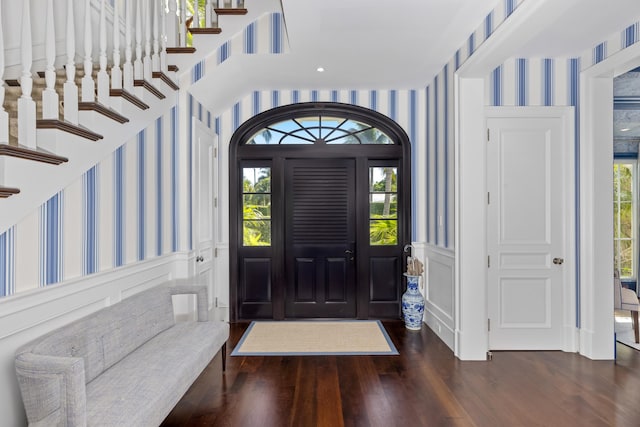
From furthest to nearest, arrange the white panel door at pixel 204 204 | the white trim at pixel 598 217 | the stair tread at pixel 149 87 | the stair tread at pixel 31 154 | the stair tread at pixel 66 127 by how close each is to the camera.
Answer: the white panel door at pixel 204 204 → the white trim at pixel 598 217 → the stair tread at pixel 149 87 → the stair tread at pixel 66 127 → the stair tread at pixel 31 154

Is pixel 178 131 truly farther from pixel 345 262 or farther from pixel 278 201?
pixel 345 262

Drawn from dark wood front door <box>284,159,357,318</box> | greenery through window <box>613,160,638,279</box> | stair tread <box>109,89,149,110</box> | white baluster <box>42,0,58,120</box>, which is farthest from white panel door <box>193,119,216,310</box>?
greenery through window <box>613,160,638,279</box>

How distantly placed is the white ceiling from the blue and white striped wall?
87 centimetres

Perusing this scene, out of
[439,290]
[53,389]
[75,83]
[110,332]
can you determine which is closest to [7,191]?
[53,389]

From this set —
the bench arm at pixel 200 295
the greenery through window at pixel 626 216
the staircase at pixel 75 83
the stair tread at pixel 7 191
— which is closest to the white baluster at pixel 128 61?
the staircase at pixel 75 83

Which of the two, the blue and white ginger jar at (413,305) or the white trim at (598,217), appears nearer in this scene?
the white trim at (598,217)

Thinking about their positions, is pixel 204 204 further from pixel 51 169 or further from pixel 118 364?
pixel 51 169

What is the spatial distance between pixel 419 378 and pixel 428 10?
2705mm

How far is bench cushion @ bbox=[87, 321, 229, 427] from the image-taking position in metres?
1.67

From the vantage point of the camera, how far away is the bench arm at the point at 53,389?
4.91ft

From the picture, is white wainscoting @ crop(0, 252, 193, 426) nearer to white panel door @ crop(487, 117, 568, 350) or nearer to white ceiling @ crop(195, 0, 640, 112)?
white ceiling @ crop(195, 0, 640, 112)

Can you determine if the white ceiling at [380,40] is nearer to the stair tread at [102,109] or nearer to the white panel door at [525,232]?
the white panel door at [525,232]

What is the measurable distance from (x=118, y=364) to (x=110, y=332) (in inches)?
7.0

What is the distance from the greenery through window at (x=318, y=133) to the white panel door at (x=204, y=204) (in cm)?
62
